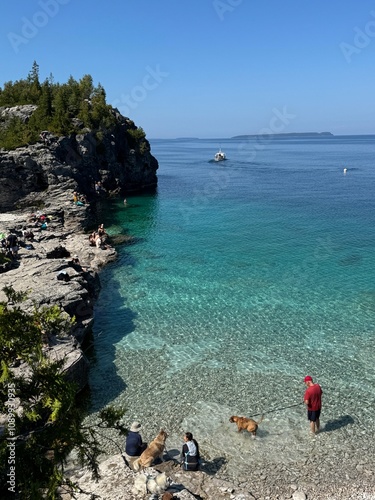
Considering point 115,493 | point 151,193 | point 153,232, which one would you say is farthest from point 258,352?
point 151,193

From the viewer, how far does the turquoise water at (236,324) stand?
17.6 metres

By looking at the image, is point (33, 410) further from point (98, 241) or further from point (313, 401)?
point (98, 241)

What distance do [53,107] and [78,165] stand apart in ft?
42.2

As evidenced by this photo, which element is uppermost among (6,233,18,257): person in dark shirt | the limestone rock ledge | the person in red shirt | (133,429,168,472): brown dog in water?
(6,233,18,257): person in dark shirt

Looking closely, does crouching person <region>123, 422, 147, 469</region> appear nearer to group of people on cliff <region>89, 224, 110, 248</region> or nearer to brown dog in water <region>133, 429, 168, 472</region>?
brown dog in water <region>133, 429, 168, 472</region>

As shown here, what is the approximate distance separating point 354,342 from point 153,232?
2970cm

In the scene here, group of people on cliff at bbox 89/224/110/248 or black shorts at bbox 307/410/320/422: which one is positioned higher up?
group of people on cliff at bbox 89/224/110/248

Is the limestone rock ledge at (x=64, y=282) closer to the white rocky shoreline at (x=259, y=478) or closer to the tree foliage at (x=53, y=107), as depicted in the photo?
the white rocky shoreline at (x=259, y=478)

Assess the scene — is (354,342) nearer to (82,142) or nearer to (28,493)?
(28,493)

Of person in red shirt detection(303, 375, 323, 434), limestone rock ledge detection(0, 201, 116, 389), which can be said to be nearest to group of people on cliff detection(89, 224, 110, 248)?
limestone rock ledge detection(0, 201, 116, 389)

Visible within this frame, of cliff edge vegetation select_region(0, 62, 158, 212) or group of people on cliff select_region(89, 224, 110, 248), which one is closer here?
group of people on cliff select_region(89, 224, 110, 248)

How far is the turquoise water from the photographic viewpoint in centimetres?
1762

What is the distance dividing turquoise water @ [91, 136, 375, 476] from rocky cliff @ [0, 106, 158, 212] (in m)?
11.8
